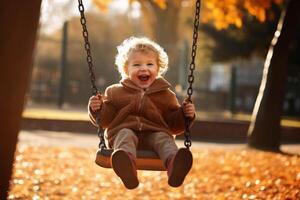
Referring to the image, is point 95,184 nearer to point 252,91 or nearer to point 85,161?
point 85,161

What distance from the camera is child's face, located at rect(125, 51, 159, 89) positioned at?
455 centimetres

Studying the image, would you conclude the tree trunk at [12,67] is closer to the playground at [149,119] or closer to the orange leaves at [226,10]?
the playground at [149,119]

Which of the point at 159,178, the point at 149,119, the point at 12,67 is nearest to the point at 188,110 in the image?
the point at 149,119

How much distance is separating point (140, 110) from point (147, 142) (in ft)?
0.89

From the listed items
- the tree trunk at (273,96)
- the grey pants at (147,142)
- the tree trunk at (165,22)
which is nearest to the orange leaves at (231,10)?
the tree trunk at (273,96)

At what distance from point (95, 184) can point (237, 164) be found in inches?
101

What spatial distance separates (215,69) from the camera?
68.0 feet

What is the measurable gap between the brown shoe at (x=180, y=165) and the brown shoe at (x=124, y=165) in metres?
0.26

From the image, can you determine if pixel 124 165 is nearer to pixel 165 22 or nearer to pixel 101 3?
pixel 101 3

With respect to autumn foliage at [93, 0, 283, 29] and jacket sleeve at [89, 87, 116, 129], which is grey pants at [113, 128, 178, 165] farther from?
autumn foliage at [93, 0, 283, 29]

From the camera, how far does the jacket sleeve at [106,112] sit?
4500 millimetres

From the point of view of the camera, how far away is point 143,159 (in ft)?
13.0

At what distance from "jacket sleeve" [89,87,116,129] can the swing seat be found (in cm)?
51

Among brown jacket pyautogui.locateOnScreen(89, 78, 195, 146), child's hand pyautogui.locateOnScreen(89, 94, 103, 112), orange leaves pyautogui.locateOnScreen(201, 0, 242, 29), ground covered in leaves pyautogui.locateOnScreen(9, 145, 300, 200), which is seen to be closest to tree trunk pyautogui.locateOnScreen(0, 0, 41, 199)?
child's hand pyautogui.locateOnScreen(89, 94, 103, 112)
